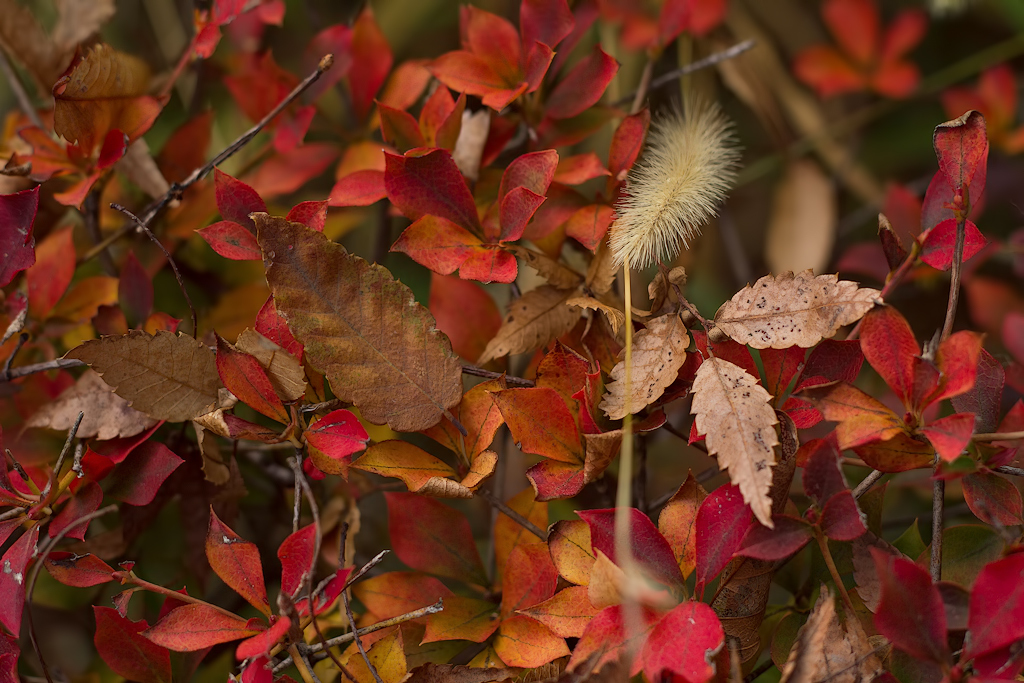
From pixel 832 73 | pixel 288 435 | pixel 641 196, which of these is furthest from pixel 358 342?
pixel 832 73

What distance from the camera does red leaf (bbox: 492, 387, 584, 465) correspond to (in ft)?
1.50

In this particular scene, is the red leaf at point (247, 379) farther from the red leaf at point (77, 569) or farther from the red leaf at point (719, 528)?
the red leaf at point (719, 528)

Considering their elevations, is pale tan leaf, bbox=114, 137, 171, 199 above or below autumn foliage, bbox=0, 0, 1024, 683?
above

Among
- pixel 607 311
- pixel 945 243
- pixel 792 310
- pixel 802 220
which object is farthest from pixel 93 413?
pixel 802 220

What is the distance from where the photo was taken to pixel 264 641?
43 centimetres

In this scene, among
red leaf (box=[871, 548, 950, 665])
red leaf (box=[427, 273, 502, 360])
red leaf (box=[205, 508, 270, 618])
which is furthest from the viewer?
red leaf (box=[427, 273, 502, 360])

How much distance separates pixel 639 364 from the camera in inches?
18.5

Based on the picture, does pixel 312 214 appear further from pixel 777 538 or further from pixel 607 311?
pixel 777 538

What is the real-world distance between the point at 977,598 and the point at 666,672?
0.18 metres

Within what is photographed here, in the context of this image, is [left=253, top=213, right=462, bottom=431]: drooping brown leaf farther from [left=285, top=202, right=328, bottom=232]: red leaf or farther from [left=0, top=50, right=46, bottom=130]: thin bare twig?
[left=0, top=50, right=46, bottom=130]: thin bare twig

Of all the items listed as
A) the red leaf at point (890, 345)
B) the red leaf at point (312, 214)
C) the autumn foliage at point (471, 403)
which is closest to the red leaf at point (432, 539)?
the autumn foliage at point (471, 403)

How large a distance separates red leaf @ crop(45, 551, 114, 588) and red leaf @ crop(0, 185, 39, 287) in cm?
20

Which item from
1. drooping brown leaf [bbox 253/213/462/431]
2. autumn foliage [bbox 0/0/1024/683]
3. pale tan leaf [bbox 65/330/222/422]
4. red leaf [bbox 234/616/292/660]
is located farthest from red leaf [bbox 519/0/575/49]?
red leaf [bbox 234/616/292/660]

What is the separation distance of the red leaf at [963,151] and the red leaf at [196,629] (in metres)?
0.55
